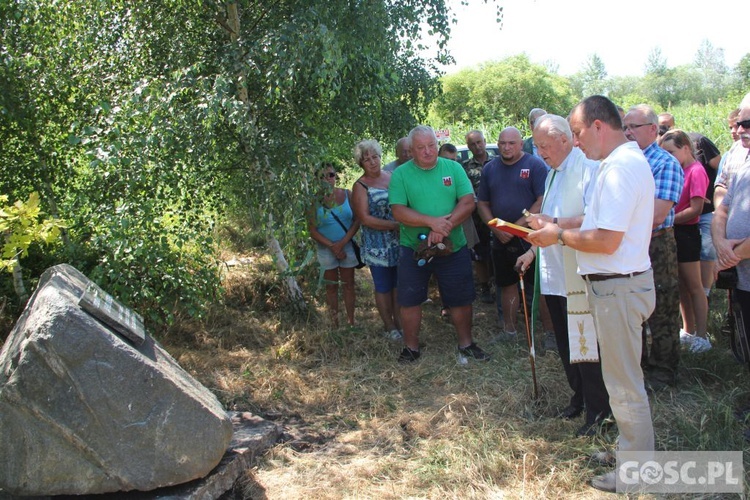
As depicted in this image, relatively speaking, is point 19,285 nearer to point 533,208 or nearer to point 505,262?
point 505,262

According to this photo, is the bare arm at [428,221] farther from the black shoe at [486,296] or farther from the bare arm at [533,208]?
the black shoe at [486,296]

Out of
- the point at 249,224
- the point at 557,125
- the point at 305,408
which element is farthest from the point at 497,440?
the point at 249,224

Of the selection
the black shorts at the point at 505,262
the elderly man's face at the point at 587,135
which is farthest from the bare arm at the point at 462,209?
the elderly man's face at the point at 587,135

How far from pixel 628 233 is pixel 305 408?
2.55 meters

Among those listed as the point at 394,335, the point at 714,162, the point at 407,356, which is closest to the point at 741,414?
the point at 407,356

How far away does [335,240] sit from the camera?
5.82 metres

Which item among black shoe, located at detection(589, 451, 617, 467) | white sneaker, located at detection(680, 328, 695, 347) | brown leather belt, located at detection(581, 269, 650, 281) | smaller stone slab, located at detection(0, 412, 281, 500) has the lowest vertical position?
white sneaker, located at detection(680, 328, 695, 347)

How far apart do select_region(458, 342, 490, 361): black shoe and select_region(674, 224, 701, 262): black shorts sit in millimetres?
1692

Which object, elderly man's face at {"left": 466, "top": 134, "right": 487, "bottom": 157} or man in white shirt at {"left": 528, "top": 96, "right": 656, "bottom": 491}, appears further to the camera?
elderly man's face at {"left": 466, "top": 134, "right": 487, "bottom": 157}

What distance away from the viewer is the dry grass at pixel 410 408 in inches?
133

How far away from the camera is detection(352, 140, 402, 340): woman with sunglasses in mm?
5465

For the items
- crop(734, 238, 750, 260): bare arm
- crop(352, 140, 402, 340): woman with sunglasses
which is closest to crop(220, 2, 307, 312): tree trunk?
crop(352, 140, 402, 340): woman with sunglasses

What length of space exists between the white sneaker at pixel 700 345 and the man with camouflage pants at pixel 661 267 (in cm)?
68

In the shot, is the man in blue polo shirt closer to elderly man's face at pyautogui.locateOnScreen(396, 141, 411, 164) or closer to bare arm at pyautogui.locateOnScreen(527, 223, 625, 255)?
elderly man's face at pyautogui.locateOnScreen(396, 141, 411, 164)
